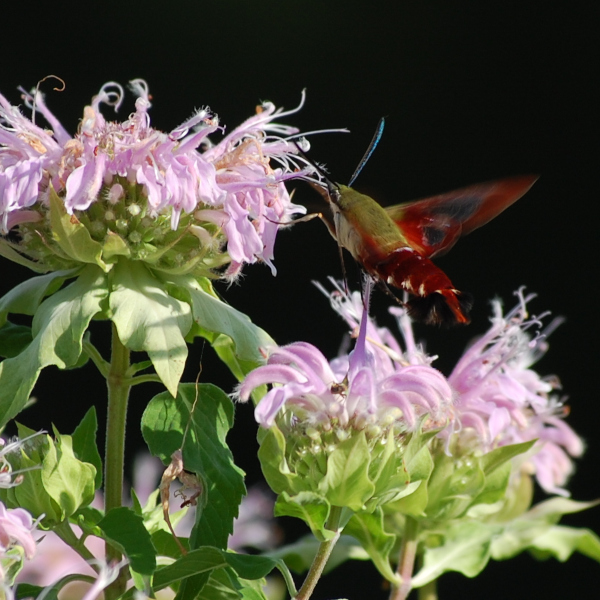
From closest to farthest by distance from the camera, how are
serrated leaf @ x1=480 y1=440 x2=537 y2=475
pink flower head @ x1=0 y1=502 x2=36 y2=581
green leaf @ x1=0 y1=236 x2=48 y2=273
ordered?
pink flower head @ x1=0 y1=502 x2=36 y2=581 → green leaf @ x1=0 y1=236 x2=48 y2=273 → serrated leaf @ x1=480 y1=440 x2=537 y2=475

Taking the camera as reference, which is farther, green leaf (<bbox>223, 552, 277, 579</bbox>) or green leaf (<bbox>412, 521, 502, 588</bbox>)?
green leaf (<bbox>412, 521, 502, 588</bbox>)

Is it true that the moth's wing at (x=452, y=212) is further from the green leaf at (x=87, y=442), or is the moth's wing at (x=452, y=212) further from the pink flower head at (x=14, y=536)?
the pink flower head at (x=14, y=536)

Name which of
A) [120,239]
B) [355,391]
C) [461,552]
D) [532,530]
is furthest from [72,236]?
[532,530]

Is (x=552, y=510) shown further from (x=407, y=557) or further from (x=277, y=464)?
(x=277, y=464)

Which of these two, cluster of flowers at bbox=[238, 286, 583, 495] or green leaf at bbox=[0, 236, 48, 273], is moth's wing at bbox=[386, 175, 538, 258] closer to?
cluster of flowers at bbox=[238, 286, 583, 495]

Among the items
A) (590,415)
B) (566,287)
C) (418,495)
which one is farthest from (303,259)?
(418,495)

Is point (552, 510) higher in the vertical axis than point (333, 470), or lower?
lower

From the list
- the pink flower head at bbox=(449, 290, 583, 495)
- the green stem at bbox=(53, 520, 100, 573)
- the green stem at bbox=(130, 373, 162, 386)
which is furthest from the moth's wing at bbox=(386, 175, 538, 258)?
the green stem at bbox=(53, 520, 100, 573)
